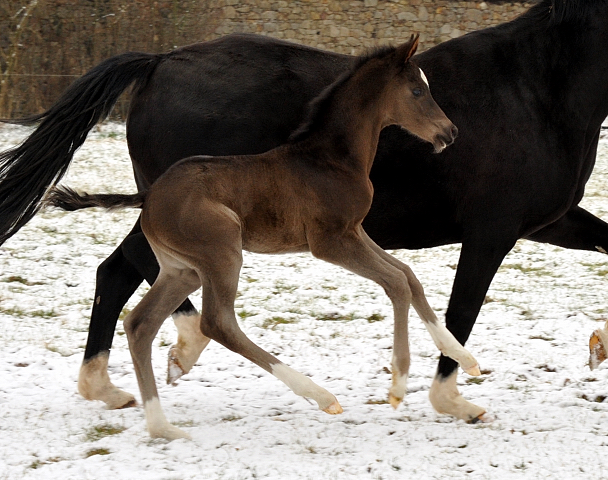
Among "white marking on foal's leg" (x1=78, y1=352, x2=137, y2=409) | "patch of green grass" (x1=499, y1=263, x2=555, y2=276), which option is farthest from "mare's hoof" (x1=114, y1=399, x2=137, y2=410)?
"patch of green grass" (x1=499, y1=263, x2=555, y2=276)

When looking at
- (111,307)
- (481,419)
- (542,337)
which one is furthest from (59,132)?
(542,337)

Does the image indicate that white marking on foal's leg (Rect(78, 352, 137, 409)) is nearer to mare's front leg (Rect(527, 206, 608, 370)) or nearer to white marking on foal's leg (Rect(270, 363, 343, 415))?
white marking on foal's leg (Rect(270, 363, 343, 415))

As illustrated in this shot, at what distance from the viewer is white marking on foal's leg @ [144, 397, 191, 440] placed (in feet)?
11.3

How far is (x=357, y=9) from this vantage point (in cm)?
1764

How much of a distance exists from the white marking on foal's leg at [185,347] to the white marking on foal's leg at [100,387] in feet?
0.88

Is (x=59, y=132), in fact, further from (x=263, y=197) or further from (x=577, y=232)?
(x=577, y=232)

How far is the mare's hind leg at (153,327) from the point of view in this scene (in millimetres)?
3441

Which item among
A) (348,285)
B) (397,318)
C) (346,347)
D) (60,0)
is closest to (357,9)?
(60,0)

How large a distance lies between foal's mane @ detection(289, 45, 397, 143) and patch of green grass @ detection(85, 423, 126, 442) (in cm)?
146

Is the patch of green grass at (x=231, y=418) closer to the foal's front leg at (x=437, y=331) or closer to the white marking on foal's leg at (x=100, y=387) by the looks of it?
the white marking on foal's leg at (x=100, y=387)

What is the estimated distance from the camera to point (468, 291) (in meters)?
3.84

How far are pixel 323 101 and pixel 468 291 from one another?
1.09 meters

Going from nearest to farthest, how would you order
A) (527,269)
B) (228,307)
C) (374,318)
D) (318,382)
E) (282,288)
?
(228,307) < (318,382) < (374,318) < (282,288) < (527,269)

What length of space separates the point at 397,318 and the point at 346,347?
1.49 meters
